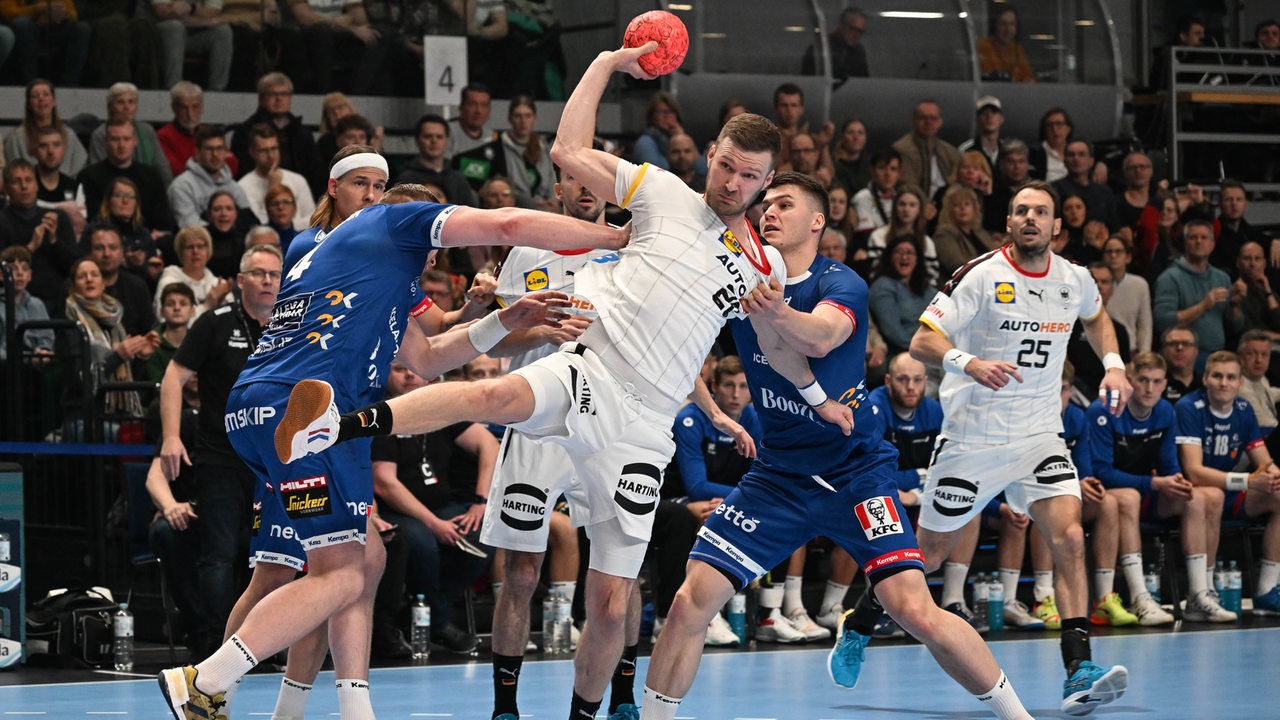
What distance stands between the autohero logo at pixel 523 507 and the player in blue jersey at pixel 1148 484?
6.20 metres

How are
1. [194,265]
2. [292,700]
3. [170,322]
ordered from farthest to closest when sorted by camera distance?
[194,265] → [170,322] → [292,700]

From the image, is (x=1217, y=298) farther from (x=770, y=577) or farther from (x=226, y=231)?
(x=226, y=231)

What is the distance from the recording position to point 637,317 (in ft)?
21.1

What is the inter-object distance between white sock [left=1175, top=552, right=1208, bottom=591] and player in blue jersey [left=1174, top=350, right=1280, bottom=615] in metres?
0.33

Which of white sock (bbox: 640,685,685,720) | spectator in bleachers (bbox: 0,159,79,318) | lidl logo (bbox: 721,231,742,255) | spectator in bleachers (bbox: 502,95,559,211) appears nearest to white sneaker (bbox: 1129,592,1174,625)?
spectator in bleachers (bbox: 502,95,559,211)

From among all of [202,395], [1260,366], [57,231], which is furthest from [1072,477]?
[57,231]

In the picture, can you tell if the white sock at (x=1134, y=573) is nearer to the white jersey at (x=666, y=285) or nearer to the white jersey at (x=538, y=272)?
the white jersey at (x=538, y=272)

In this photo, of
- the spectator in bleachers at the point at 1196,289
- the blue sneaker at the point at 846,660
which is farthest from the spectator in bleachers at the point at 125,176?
the spectator in bleachers at the point at 1196,289

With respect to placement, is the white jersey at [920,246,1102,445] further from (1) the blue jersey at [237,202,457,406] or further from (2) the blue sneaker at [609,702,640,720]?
(1) the blue jersey at [237,202,457,406]

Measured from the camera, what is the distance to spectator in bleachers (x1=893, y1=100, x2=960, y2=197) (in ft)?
52.8

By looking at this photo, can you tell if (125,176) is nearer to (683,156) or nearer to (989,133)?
(683,156)

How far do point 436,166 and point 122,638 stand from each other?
4864 millimetres

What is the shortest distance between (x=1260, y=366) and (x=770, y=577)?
5.18 m

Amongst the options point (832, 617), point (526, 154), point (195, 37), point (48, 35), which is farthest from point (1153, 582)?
point (48, 35)
